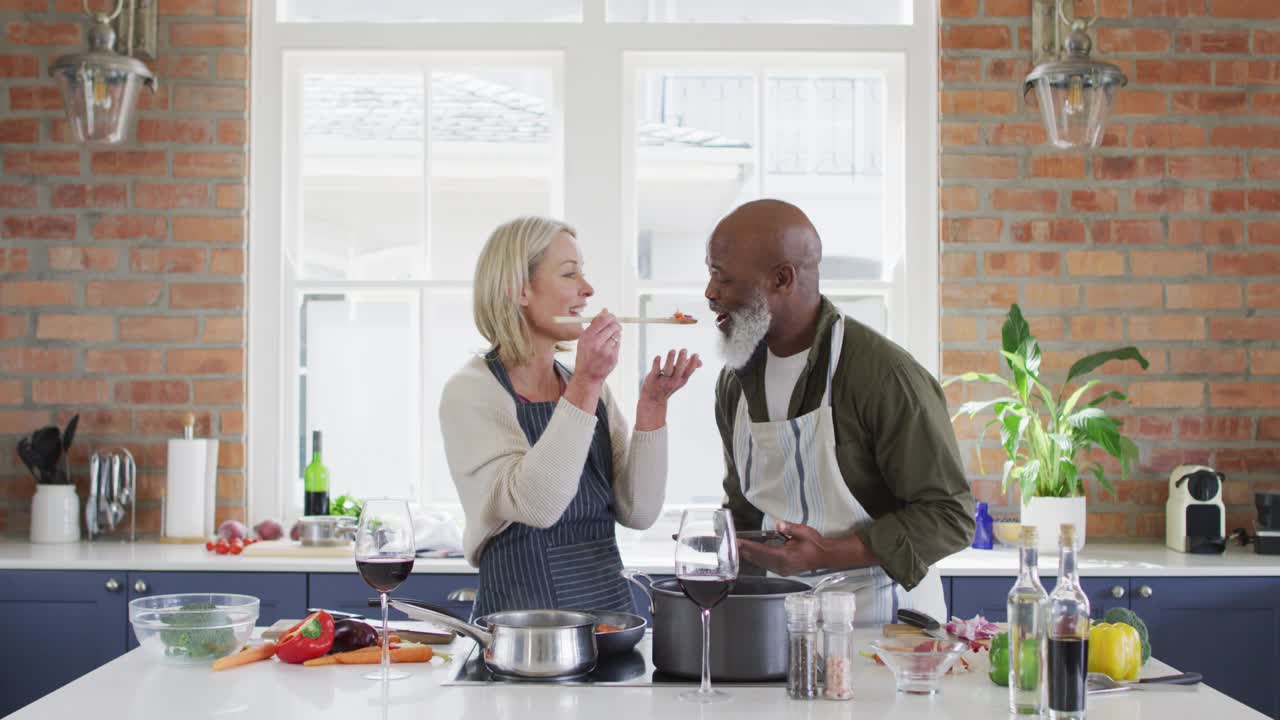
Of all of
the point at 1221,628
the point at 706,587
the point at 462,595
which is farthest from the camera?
the point at 1221,628

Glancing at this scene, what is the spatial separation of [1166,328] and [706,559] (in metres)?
2.99

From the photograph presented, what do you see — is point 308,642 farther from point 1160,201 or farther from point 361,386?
point 1160,201

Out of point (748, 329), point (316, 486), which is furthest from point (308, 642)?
point (316, 486)

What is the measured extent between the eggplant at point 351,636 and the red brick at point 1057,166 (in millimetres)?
2912

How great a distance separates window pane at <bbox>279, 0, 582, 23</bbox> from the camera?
4242 millimetres

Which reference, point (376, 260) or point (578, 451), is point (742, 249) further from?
point (376, 260)

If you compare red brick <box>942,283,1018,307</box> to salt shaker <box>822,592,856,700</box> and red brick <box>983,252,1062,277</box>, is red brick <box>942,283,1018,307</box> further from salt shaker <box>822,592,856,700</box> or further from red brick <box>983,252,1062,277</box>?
salt shaker <box>822,592,856,700</box>

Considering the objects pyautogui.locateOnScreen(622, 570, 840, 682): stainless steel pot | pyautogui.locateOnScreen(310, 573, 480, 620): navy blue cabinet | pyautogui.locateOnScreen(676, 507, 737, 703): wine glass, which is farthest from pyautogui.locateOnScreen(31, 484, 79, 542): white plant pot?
pyautogui.locateOnScreen(676, 507, 737, 703): wine glass

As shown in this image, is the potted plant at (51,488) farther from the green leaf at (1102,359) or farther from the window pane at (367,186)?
the green leaf at (1102,359)

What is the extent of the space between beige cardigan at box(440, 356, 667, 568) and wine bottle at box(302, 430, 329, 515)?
1714mm

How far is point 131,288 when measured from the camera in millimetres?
4086

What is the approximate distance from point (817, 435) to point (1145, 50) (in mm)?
2455

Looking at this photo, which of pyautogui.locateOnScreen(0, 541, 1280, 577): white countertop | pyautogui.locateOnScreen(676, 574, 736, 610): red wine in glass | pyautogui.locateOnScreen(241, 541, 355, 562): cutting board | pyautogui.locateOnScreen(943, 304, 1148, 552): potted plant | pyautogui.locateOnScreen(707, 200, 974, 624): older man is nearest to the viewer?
pyautogui.locateOnScreen(676, 574, 736, 610): red wine in glass

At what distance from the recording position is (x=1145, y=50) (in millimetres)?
4121
